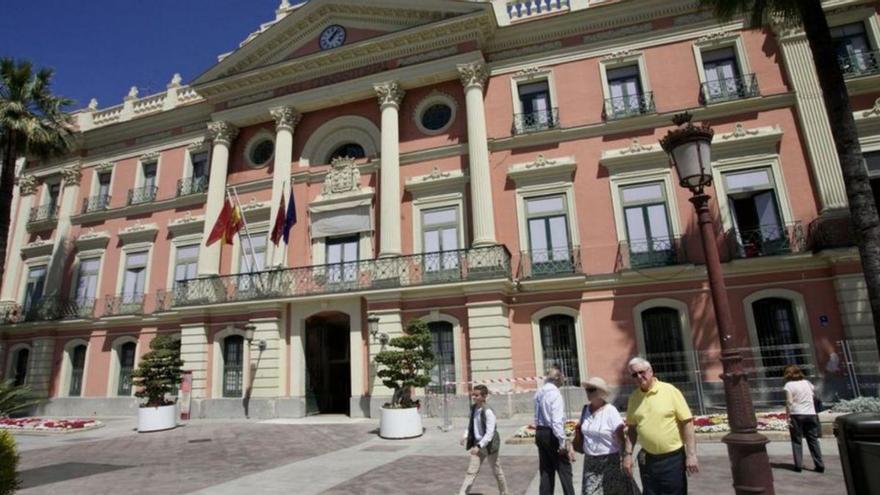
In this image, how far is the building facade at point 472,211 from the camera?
54.6 ft

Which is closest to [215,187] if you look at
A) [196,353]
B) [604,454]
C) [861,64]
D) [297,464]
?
[196,353]

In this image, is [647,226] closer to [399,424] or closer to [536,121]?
[536,121]

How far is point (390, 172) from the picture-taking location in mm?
19844

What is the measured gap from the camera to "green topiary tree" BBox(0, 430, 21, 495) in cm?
521

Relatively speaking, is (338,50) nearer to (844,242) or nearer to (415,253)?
(415,253)

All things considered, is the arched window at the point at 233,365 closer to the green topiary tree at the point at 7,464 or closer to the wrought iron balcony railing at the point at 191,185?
the wrought iron balcony railing at the point at 191,185

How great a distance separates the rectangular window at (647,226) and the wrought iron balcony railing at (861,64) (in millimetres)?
6844

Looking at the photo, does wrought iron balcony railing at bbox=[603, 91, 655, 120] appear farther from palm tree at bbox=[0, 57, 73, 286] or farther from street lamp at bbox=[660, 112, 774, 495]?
palm tree at bbox=[0, 57, 73, 286]

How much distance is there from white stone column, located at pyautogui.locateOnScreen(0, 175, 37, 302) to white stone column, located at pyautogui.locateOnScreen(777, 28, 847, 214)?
35.1m

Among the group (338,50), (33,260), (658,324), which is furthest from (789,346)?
(33,260)

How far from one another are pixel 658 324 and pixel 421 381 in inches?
324

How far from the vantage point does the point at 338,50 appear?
21.4m

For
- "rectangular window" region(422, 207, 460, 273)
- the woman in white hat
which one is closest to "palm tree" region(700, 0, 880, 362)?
the woman in white hat

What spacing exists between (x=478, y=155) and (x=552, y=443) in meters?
14.0
